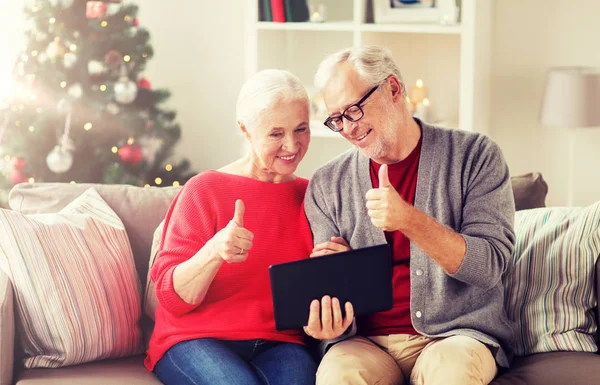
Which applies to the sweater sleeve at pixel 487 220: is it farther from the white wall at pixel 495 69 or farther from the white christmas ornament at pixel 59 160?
the white christmas ornament at pixel 59 160

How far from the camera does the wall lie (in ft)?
11.4

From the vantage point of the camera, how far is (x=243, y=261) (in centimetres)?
199

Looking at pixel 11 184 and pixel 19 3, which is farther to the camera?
pixel 19 3

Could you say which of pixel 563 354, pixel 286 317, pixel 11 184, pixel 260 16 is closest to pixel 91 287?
pixel 286 317

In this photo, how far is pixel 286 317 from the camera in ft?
5.90

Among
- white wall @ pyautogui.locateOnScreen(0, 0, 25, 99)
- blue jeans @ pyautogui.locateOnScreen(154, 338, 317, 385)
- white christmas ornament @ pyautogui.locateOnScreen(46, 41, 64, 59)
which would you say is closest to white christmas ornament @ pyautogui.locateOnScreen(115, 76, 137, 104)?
white christmas ornament @ pyautogui.locateOnScreen(46, 41, 64, 59)

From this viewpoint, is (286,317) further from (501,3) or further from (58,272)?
(501,3)

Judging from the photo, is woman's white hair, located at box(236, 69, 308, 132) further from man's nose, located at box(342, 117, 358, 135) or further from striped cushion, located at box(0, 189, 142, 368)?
striped cushion, located at box(0, 189, 142, 368)

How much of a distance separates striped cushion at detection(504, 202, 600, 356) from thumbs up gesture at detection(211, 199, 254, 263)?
2.39ft

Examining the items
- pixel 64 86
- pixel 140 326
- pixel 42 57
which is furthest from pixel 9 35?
pixel 140 326

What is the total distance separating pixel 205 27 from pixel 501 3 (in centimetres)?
149

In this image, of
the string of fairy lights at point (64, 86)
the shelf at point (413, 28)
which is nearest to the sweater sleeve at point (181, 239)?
the string of fairy lights at point (64, 86)

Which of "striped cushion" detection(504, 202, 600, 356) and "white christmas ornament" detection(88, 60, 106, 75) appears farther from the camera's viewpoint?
"white christmas ornament" detection(88, 60, 106, 75)

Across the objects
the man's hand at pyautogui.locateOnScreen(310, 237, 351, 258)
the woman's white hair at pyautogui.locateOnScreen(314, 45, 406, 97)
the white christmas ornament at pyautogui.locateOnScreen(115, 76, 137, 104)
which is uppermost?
the woman's white hair at pyautogui.locateOnScreen(314, 45, 406, 97)
